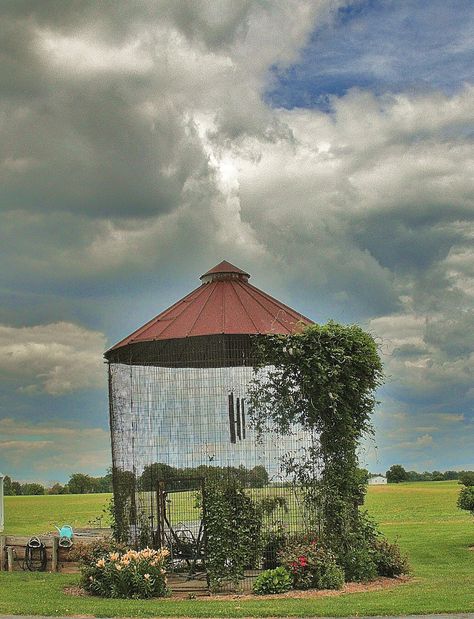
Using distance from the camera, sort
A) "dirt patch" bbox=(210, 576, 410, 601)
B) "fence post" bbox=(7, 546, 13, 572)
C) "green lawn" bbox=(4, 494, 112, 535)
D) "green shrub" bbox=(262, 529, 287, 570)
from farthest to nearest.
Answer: "green lawn" bbox=(4, 494, 112, 535) < "fence post" bbox=(7, 546, 13, 572) < "green shrub" bbox=(262, 529, 287, 570) < "dirt patch" bbox=(210, 576, 410, 601)

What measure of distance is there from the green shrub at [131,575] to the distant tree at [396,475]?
2910 inches

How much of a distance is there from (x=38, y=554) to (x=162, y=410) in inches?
282

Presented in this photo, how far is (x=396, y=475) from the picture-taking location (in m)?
92.9

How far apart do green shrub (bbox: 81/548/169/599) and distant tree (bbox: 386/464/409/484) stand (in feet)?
242

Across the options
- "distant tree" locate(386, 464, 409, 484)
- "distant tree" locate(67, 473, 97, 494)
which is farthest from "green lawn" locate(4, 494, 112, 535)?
"distant tree" locate(386, 464, 409, 484)

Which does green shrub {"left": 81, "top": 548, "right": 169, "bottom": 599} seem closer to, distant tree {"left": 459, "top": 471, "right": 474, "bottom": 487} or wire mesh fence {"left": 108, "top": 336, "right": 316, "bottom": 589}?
wire mesh fence {"left": 108, "top": 336, "right": 316, "bottom": 589}

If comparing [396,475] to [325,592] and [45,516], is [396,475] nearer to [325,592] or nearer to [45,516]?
[45,516]

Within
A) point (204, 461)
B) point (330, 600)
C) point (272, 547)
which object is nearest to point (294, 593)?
point (330, 600)

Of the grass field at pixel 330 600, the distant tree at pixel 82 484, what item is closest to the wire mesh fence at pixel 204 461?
the grass field at pixel 330 600

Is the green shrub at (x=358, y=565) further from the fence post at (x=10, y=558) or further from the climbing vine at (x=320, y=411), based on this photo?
the fence post at (x=10, y=558)

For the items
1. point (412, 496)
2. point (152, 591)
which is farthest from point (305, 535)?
point (412, 496)

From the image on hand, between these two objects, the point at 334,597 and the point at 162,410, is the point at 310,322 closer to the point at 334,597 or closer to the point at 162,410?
the point at 162,410

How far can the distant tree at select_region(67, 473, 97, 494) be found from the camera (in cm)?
7900

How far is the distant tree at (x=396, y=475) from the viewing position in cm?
9019
